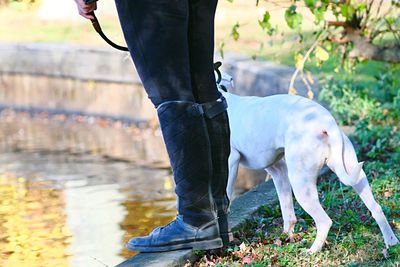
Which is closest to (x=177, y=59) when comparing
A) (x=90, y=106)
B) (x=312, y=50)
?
(x=312, y=50)

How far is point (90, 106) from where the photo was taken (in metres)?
10.2

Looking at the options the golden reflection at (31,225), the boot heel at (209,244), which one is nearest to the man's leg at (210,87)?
the boot heel at (209,244)

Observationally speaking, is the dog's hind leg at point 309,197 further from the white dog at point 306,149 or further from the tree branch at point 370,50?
the tree branch at point 370,50

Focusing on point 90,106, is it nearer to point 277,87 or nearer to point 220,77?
point 277,87

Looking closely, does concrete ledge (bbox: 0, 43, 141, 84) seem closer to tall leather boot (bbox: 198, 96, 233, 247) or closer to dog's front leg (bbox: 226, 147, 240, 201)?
dog's front leg (bbox: 226, 147, 240, 201)

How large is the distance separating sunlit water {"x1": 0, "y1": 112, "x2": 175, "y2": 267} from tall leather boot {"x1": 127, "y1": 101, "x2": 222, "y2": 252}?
427 millimetres

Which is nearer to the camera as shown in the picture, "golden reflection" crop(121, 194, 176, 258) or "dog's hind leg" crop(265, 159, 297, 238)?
"dog's hind leg" crop(265, 159, 297, 238)

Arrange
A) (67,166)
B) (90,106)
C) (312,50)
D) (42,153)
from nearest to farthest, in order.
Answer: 1. (312,50)
2. (67,166)
3. (42,153)
4. (90,106)

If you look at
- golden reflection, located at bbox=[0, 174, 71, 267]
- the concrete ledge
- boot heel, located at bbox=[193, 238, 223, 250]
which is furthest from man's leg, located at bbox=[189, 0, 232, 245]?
the concrete ledge

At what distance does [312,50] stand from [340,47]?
69 centimetres

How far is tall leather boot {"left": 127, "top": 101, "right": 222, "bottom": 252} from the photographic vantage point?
12.9 feet

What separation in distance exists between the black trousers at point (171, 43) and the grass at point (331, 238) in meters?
0.68

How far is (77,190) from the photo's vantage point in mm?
6688

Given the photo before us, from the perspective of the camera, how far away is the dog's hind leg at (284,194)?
14.8 feet
